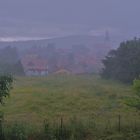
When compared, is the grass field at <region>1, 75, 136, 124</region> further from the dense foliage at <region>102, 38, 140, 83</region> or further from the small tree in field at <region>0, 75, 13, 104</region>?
the dense foliage at <region>102, 38, 140, 83</region>

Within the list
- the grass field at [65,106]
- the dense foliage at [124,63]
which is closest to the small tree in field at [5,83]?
the grass field at [65,106]

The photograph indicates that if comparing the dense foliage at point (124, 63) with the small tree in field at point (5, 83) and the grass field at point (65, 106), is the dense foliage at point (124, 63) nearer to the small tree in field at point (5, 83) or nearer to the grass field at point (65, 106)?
the grass field at point (65, 106)

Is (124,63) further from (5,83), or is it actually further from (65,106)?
(5,83)

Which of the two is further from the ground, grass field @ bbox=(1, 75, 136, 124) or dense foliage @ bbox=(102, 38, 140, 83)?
dense foliage @ bbox=(102, 38, 140, 83)

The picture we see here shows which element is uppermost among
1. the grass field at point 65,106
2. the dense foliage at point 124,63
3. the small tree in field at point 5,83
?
the dense foliage at point 124,63

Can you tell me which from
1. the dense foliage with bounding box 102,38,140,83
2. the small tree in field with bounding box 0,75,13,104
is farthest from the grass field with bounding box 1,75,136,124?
the dense foliage with bounding box 102,38,140,83

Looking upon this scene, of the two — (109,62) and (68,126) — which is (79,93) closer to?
(68,126)

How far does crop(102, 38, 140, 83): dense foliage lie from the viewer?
49.9 meters

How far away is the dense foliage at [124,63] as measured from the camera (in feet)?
164

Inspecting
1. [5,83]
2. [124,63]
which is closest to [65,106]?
[5,83]

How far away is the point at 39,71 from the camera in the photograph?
93.0 metres

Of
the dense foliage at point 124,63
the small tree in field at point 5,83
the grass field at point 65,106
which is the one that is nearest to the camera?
the small tree in field at point 5,83

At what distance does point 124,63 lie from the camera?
55.3 meters

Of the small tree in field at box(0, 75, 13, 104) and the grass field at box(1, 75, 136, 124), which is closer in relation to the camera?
the small tree in field at box(0, 75, 13, 104)
